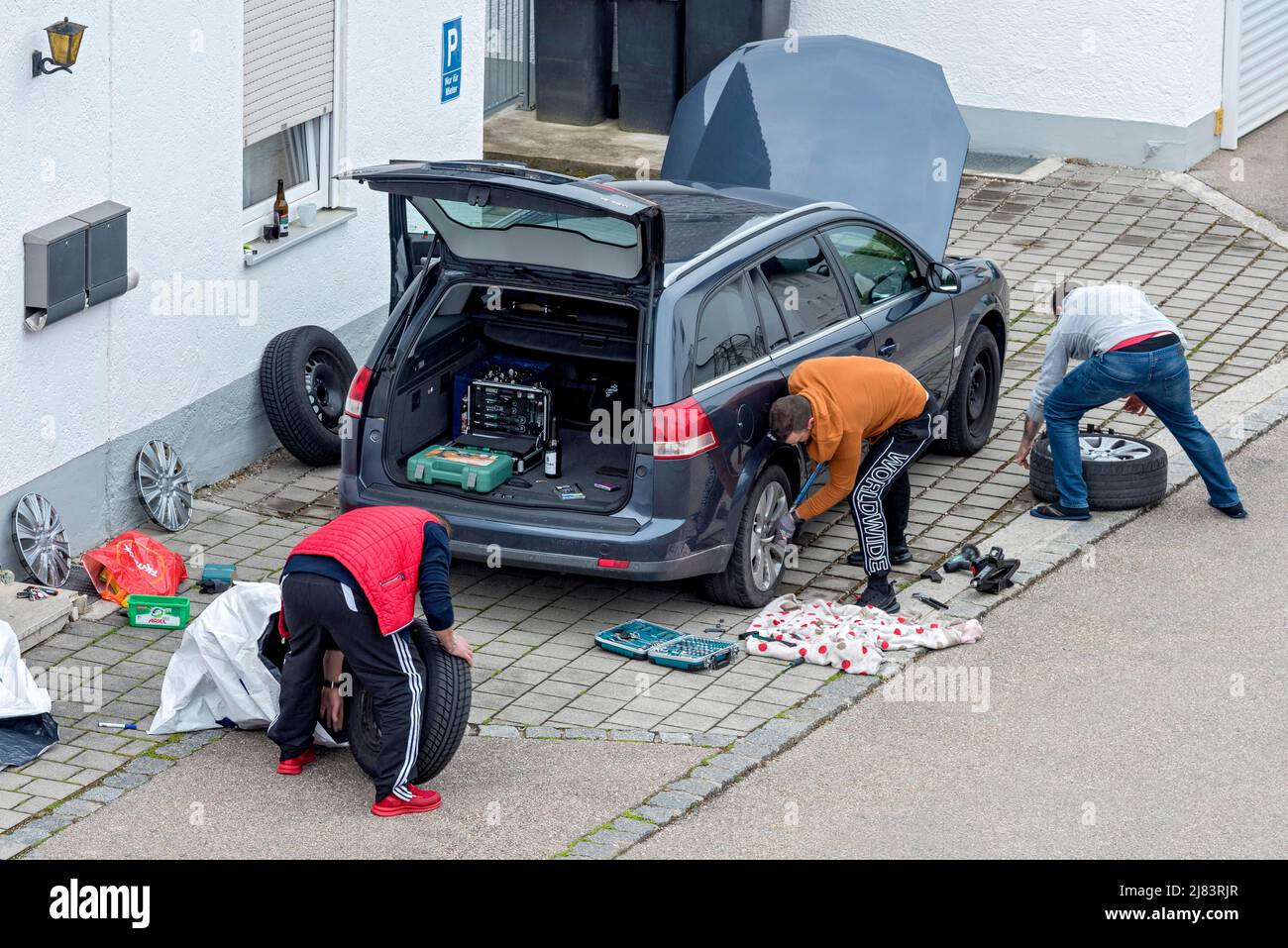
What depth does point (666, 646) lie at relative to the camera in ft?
30.5

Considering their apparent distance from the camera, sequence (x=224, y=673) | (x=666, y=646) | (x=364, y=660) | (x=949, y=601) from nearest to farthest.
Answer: (x=364, y=660), (x=224, y=673), (x=666, y=646), (x=949, y=601)

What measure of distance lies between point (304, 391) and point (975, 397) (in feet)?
12.9

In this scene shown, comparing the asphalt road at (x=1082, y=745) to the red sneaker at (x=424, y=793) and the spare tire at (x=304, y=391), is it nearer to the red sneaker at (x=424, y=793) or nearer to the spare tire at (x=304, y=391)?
the red sneaker at (x=424, y=793)

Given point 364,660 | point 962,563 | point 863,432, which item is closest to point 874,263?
point 863,432

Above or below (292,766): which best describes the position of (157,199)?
above

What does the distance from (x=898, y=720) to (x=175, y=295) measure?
4.58m

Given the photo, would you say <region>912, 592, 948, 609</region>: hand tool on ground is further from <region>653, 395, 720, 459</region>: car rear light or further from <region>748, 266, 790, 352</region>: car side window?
<region>653, 395, 720, 459</region>: car rear light

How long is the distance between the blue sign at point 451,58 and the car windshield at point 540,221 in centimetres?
354

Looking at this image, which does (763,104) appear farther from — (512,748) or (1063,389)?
(512,748)

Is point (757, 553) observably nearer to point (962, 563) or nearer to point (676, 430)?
point (676, 430)

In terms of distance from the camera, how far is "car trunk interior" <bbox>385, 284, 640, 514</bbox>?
991 centimetres

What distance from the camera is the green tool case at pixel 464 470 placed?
9.70 m

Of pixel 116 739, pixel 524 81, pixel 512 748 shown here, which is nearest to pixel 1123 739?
pixel 512 748

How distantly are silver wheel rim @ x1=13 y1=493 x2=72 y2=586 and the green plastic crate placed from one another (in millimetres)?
522
